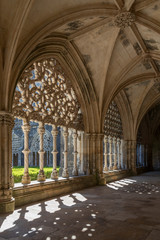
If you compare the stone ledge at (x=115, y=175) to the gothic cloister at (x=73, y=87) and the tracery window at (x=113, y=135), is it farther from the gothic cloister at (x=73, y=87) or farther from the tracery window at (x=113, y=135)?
the tracery window at (x=113, y=135)

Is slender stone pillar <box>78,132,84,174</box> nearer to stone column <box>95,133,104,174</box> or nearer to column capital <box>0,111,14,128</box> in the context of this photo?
stone column <box>95,133,104,174</box>

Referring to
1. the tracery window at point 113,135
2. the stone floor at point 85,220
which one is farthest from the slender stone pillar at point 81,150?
the stone floor at point 85,220

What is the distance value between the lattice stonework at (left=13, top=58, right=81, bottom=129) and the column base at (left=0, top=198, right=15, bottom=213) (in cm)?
210

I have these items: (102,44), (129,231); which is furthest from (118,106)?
(129,231)

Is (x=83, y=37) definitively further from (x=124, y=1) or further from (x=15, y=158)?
(x=15, y=158)

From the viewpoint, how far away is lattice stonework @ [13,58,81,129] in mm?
6738

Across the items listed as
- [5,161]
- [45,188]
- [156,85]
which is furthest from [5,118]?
[156,85]

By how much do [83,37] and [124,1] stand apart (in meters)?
1.89

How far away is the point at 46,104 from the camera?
8227 millimetres

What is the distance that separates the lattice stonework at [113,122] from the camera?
39.0 feet

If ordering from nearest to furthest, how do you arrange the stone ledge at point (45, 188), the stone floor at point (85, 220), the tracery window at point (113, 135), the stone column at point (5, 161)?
the stone floor at point (85, 220) → the stone column at point (5, 161) → the stone ledge at point (45, 188) → the tracery window at point (113, 135)

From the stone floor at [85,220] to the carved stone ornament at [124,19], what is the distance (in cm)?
453

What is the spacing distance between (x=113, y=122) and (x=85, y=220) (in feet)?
27.6

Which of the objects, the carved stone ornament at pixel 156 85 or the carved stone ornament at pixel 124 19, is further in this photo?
the carved stone ornament at pixel 156 85
